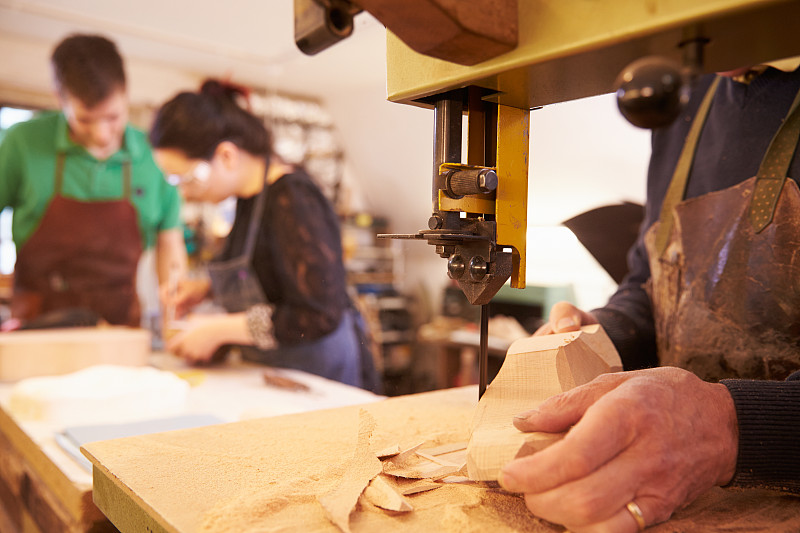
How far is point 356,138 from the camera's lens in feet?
21.4

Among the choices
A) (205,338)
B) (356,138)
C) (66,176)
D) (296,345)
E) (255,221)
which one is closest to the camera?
(205,338)

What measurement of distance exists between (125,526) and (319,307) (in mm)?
1478

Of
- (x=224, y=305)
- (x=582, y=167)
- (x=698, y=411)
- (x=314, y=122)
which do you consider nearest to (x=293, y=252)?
(x=224, y=305)

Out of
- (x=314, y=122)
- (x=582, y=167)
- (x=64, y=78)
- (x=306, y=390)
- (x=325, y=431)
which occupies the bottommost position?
(x=306, y=390)

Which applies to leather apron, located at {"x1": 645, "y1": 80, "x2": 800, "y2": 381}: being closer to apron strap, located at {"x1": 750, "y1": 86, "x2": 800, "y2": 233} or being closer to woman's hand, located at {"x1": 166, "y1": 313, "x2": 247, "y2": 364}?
apron strap, located at {"x1": 750, "y1": 86, "x2": 800, "y2": 233}

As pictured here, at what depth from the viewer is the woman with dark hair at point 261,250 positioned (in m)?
2.19

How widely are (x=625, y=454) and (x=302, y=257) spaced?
1723mm

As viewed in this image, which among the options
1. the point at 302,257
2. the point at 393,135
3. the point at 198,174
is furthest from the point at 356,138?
the point at 302,257

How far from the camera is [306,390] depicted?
1.72 meters

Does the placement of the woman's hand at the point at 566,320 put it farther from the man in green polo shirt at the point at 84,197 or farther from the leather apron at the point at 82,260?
the leather apron at the point at 82,260

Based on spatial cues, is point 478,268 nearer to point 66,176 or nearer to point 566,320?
point 566,320

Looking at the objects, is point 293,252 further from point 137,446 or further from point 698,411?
point 698,411

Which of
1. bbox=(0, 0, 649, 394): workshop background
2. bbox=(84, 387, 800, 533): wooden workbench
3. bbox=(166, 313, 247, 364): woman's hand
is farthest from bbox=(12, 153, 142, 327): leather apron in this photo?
bbox=(84, 387, 800, 533): wooden workbench

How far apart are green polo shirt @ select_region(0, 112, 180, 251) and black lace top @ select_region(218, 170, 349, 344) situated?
143 cm
